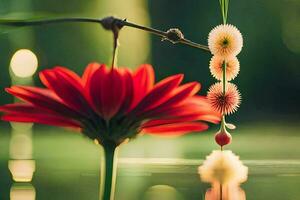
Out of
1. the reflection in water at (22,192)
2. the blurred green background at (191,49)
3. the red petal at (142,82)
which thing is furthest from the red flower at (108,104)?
the blurred green background at (191,49)

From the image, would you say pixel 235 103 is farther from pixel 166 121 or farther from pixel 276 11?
pixel 276 11

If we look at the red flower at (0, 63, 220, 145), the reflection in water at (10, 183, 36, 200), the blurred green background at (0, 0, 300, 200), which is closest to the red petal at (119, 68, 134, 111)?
the red flower at (0, 63, 220, 145)

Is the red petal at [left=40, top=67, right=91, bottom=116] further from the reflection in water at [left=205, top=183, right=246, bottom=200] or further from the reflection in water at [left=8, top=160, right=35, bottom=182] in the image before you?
the reflection in water at [left=8, top=160, right=35, bottom=182]

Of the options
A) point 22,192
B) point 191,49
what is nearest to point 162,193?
point 22,192

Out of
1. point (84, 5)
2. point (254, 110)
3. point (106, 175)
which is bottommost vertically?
point (106, 175)

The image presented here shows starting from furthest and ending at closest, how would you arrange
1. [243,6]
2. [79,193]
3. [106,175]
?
[243,6] < [79,193] < [106,175]

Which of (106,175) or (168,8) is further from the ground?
(168,8)

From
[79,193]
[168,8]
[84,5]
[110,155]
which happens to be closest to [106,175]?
[110,155]
